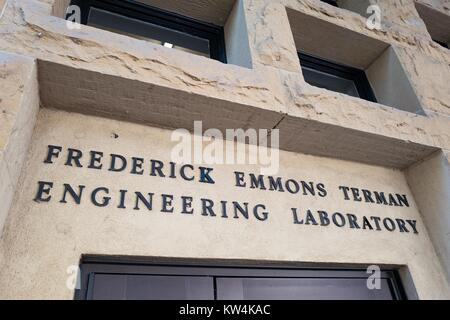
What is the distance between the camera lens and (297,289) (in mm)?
1938

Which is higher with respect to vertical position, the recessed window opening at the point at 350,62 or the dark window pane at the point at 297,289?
the recessed window opening at the point at 350,62

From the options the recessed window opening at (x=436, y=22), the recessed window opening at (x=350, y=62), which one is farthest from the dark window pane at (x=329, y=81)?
the recessed window opening at (x=436, y=22)

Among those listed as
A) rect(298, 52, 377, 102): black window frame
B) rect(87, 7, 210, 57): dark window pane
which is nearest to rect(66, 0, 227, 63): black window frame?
rect(87, 7, 210, 57): dark window pane

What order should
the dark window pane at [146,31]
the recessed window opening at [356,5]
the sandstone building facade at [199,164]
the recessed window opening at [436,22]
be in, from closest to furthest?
1. the sandstone building facade at [199,164]
2. the dark window pane at [146,31]
3. the recessed window opening at [356,5]
4. the recessed window opening at [436,22]

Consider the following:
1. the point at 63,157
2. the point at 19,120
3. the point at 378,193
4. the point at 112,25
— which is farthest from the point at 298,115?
the point at 112,25

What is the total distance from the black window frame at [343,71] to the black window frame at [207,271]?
5.93 ft

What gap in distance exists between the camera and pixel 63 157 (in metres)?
1.76

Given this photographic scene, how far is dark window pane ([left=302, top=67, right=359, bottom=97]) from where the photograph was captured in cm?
328

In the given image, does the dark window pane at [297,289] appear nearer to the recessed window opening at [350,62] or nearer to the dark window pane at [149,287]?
the dark window pane at [149,287]

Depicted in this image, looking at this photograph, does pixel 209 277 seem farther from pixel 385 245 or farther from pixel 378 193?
pixel 378 193

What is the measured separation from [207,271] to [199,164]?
2.04 feet

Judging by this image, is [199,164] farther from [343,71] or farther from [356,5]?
[356,5]

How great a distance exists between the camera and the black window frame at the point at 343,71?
3312mm

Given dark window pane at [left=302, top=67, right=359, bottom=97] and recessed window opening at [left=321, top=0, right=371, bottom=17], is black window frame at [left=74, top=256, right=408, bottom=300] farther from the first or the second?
recessed window opening at [left=321, top=0, right=371, bottom=17]
